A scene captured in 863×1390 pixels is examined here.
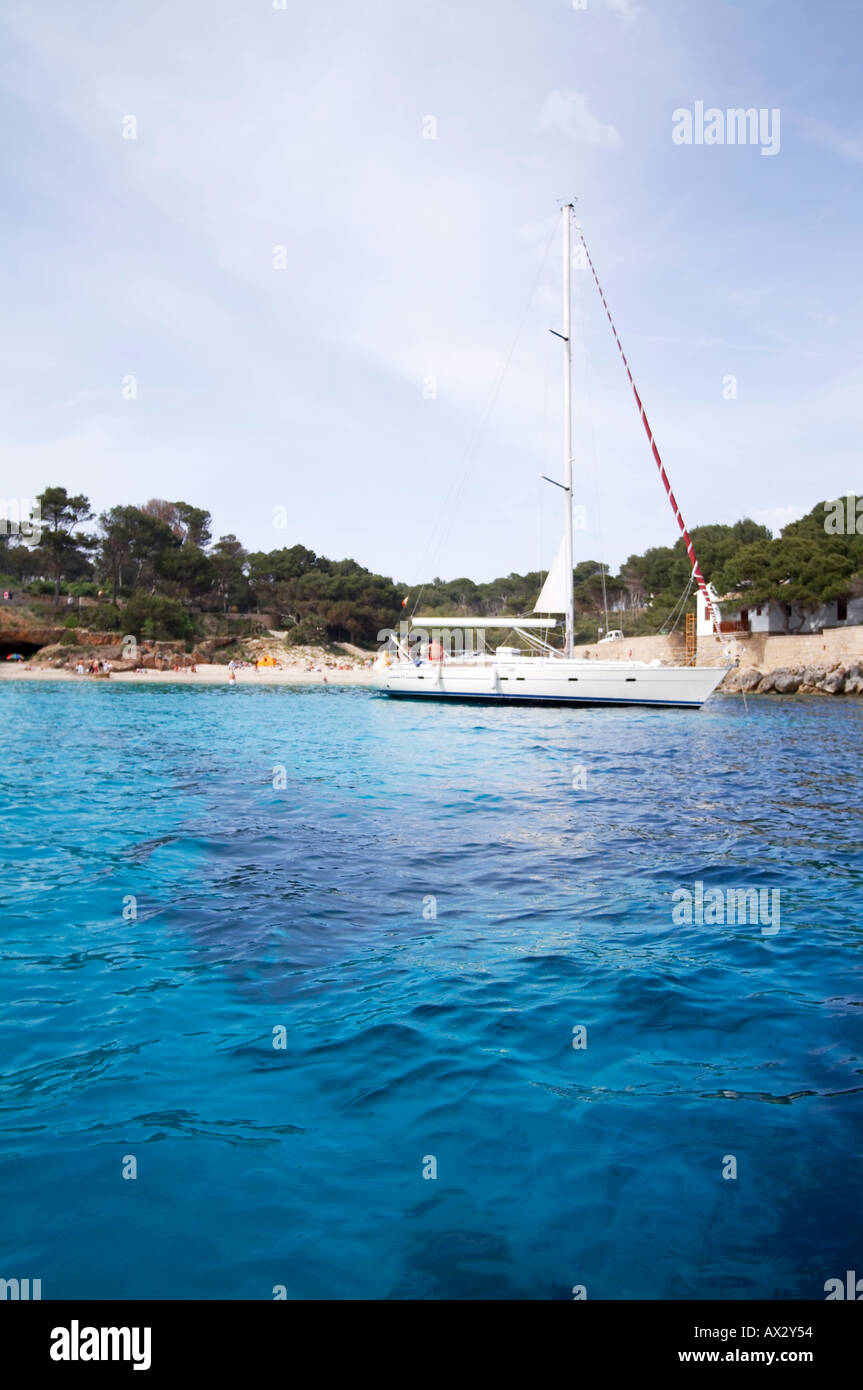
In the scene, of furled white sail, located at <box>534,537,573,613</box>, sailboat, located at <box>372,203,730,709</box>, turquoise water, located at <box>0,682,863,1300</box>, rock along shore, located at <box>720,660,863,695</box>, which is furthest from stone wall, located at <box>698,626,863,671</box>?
turquoise water, located at <box>0,682,863,1300</box>

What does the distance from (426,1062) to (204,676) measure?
56304mm

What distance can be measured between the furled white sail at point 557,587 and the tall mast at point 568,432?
8 centimetres

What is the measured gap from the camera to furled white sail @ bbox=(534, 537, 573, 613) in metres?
30.9

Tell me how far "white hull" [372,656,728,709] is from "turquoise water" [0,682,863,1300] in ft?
64.2

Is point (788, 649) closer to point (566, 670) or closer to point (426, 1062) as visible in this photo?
point (566, 670)

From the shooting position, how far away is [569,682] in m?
30.5

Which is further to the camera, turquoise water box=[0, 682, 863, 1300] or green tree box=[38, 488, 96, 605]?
green tree box=[38, 488, 96, 605]

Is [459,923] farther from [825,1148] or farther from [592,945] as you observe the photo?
[825,1148]

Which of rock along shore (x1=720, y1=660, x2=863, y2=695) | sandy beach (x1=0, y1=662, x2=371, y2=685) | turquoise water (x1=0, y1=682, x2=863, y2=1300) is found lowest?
turquoise water (x1=0, y1=682, x2=863, y2=1300)

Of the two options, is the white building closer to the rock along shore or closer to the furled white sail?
the rock along shore

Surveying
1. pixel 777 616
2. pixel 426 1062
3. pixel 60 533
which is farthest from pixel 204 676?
pixel 426 1062

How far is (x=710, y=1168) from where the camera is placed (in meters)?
3.23

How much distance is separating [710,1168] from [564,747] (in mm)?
15938
